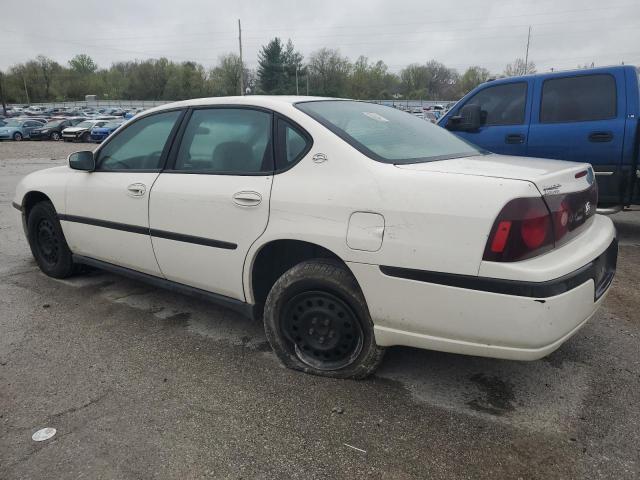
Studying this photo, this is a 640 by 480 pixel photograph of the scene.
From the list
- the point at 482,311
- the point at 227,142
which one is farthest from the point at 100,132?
the point at 482,311

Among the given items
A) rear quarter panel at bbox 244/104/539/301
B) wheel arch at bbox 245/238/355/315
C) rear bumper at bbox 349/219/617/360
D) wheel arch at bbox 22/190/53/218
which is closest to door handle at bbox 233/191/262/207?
rear quarter panel at bbox 244/104/539/301

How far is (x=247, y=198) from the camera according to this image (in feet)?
9.19

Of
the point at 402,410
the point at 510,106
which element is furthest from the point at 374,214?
the point at 510,106

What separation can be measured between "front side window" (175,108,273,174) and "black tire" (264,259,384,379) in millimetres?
690

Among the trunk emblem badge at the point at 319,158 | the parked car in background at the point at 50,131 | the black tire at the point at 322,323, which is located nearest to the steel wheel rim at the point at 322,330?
the black tire at the point at 322,323

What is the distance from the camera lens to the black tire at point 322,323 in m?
2.57

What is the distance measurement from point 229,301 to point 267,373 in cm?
51

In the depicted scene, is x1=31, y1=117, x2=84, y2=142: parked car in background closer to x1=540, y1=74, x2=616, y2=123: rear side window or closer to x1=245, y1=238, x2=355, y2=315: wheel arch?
x1=540, y1=74, x2=616, y2=123: rear side window

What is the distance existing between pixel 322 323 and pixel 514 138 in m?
4.16

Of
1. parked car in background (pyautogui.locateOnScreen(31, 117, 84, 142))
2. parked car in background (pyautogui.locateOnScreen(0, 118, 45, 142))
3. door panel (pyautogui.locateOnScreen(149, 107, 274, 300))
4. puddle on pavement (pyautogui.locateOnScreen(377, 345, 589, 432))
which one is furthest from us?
parked car in background (pyautogui.locateOnScreen(31, 117, 84, 142))

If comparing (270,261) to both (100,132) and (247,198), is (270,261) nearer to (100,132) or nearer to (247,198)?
(247,198)

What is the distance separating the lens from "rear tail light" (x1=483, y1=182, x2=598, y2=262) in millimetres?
2092

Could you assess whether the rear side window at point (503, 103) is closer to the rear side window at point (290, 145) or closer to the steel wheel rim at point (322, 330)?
the rear side window at point (290, 145)

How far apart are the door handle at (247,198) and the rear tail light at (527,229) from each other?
1.27 meters
